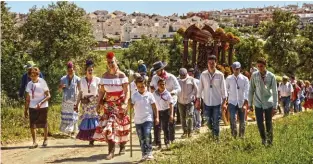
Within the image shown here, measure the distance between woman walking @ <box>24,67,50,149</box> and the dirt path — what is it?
0.40 m

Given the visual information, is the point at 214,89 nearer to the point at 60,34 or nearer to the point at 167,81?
the point at 167,81

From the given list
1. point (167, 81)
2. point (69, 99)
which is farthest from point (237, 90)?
point (69, 99)

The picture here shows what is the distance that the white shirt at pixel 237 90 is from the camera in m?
11.0

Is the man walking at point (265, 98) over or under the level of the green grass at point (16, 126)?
over

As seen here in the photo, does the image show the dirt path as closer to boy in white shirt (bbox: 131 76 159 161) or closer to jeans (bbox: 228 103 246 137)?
boy in white shirt (bbox: 131 76 159 161)

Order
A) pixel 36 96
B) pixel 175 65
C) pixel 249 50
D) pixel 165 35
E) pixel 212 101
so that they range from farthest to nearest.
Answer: pixel 165 35 → pixel 175 65 → pixel 249 50 → pixel 36 96 → pixel 212 101

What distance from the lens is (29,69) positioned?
37.4 feet

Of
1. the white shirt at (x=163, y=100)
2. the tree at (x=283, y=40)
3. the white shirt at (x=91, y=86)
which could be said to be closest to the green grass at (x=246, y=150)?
the white shirt at (x=163, y=100)

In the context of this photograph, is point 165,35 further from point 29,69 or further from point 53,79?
point 29,69

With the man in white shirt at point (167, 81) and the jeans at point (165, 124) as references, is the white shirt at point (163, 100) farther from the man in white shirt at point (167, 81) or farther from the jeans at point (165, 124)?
the man in white shirt at point (167, 81)

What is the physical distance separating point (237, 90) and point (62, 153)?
150 inches

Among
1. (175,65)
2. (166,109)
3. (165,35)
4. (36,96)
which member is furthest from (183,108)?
(165,35)

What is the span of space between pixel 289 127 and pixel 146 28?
602 feet

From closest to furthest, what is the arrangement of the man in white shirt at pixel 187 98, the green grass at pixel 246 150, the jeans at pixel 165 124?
the green grass at pixel 246 150
the jeans at pixel 165 124
the man in white shirt at pixel 187 98
